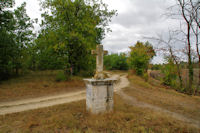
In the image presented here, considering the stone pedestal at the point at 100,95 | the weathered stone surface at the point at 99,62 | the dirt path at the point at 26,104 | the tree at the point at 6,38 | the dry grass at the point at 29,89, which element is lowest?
A: the dirt path at the point at 26,104

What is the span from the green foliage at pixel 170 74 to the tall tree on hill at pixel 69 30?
743 cm

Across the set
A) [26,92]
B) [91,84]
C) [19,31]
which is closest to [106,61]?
[19,31]

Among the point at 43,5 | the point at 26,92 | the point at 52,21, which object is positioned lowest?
the point at 26,92

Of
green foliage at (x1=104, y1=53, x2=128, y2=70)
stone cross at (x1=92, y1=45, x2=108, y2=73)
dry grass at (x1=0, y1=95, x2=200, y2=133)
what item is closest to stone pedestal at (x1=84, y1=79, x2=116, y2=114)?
dry grass at (x1=0, y1=95, x2=200, y2=133)

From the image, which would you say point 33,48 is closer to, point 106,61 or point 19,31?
point 19,31

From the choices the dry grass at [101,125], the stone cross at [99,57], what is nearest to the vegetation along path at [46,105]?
the dry grass at [101,125]

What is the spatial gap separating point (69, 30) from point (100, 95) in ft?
33.5

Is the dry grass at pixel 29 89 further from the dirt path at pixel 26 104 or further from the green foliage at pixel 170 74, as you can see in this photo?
the green foliage at pixel 170 74

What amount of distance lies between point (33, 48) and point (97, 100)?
11.2 meters

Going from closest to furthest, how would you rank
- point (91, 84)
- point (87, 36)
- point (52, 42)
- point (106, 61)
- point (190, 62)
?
point (91, 84) < point (190, 62) < point (52, 42) < point (87, 36) < point (106, 61)

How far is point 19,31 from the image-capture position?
13.3m

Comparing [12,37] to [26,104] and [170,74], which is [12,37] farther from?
[170,74]

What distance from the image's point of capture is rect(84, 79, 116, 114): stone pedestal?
15.8 feet

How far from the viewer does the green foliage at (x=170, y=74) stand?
399 inches
